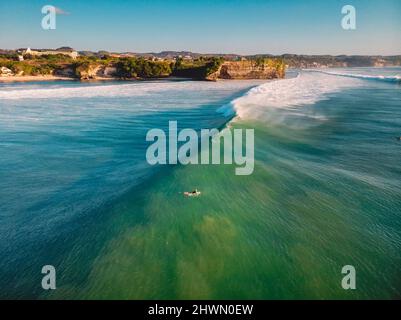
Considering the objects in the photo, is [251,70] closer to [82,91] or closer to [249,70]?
[249,70]

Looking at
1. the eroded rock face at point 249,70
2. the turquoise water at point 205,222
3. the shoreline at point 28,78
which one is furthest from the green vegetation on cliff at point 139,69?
the turquoise water at point 205,222

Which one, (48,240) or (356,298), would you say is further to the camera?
(48,240)

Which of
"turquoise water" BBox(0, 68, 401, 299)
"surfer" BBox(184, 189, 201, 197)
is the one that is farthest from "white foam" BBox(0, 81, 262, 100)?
"surfer" BBox(184, 189, 201, 197)

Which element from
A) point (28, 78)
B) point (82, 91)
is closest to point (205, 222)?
point (82, 91)

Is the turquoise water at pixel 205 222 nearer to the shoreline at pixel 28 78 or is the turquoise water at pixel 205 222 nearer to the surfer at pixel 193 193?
the surfer at pixel 193 193

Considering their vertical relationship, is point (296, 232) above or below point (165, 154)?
below

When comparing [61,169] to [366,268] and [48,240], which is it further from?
[366,268]
